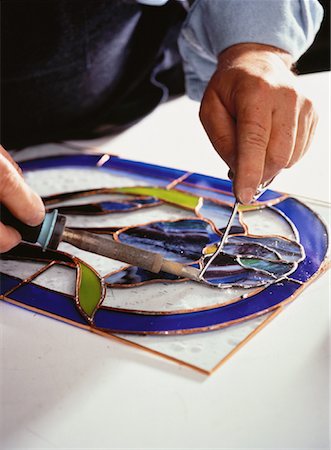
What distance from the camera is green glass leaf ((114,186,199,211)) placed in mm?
724

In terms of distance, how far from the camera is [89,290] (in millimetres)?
566

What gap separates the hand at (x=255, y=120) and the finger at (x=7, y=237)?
200 millimetres

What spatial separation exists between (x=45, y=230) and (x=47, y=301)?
6 cm

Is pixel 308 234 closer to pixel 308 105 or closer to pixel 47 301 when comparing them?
pixel 308 105

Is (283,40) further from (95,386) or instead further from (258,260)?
(95,386)

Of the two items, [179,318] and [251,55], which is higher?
[251,55]

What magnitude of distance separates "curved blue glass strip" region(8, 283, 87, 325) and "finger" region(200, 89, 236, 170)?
0.65ft

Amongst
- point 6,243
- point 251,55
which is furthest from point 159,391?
point 251,55

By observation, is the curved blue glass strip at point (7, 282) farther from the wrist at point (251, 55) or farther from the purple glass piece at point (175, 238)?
the wrist at point (251, 55)

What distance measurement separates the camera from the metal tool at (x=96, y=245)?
0.55 metres

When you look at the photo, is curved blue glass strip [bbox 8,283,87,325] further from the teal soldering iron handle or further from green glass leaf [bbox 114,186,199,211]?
green glass leaf [bbox 114,186,199,211]

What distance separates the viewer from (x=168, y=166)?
0.84 metres

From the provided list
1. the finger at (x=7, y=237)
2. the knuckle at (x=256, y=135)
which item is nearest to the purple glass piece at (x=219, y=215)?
the knuckle at (x=256, y=135)

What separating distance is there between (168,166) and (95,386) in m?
0.43
